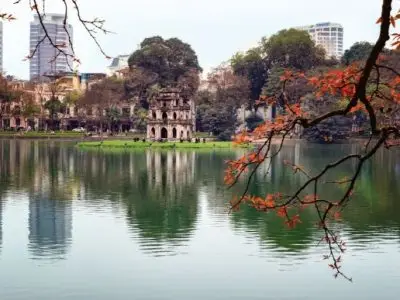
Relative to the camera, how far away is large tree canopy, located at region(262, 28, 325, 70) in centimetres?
8538

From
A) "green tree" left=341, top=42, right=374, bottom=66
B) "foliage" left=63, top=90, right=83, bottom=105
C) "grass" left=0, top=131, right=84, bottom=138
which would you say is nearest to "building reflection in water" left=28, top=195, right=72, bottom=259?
"grass" left=0, top=131, right=84, bottom=138

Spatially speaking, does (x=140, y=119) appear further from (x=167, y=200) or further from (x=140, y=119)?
(x=167, y=200)

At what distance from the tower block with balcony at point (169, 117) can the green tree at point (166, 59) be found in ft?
52.9

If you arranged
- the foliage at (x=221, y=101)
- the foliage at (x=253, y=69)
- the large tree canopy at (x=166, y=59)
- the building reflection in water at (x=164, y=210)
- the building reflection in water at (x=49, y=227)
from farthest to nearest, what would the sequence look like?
the foliage at (x=253, y=69) → the large tree canopy at (x=166, y=59) → the foliage at (x=221, y=101) → the building reflection in water at (x=164, y=210) → the building reflection in water at (x=49, y=227)

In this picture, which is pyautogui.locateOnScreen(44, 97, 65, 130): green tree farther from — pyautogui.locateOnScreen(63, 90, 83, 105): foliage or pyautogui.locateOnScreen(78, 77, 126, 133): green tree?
pyautogui.locateOnScreen(78, 77, 126, 133): green tree

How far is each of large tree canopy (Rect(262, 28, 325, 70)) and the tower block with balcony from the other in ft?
66.7

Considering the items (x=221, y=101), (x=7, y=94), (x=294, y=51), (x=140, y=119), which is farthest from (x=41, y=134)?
(x=294, y=51)

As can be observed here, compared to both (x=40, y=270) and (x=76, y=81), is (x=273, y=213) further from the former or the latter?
(x=76, y=81)

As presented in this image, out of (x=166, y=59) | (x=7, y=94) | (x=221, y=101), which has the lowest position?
(x=221, y=101)

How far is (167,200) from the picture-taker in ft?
84.5

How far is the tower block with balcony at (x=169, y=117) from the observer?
70.0m

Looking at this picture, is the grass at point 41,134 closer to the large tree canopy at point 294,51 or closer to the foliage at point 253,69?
the foliage at point 253,69

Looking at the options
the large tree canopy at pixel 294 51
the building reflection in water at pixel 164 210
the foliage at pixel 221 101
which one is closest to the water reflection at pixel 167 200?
the building reflection in water at pixel 164 210

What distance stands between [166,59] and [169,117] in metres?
20.8
